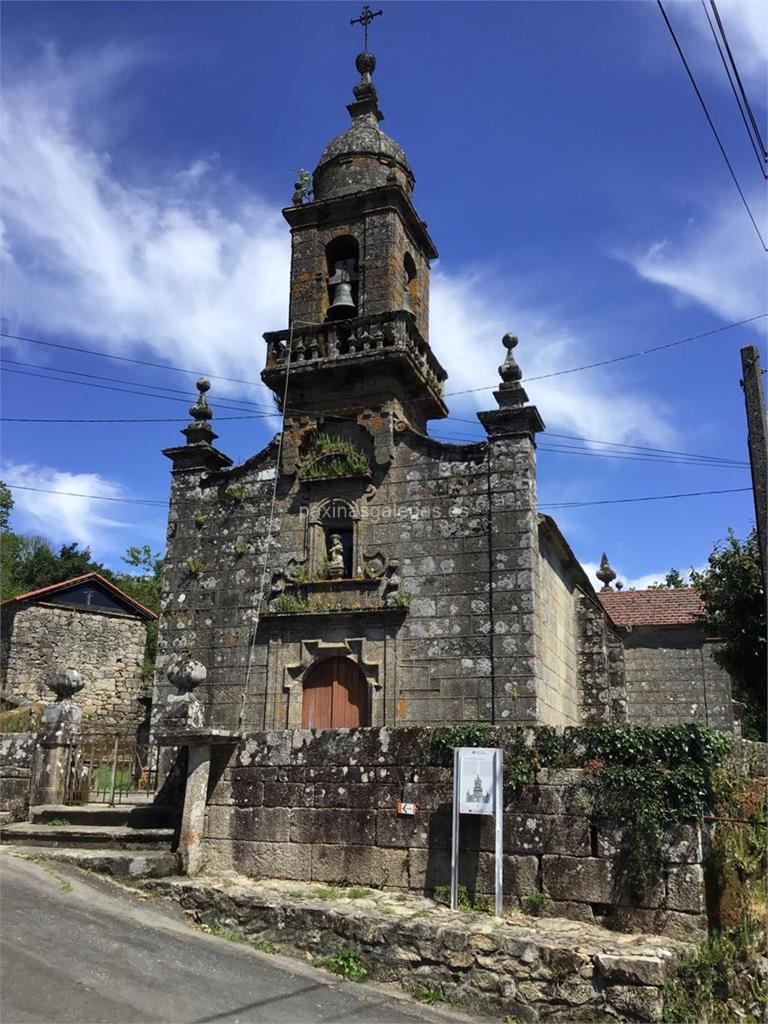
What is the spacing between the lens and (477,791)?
27.2 ft

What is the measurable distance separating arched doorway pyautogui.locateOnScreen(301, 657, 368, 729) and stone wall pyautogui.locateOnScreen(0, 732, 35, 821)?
434 centimetres

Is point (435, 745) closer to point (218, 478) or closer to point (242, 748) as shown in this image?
point (242, 748)

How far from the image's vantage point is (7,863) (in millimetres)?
9586

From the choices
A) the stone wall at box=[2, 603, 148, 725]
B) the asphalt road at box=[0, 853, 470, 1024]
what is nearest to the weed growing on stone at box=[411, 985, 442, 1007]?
the asphalt road at box=[0, 853, 470, 1024]

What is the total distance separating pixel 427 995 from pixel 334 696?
7.34 metres

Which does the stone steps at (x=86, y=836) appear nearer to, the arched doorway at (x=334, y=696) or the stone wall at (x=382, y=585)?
the stone wall at (x=382, y=585)

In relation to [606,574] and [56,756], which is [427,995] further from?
[606,574]

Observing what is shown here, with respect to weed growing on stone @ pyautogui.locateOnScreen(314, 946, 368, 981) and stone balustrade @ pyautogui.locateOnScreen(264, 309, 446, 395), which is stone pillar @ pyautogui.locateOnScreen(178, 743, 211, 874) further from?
stone balustrade @ pyautogui.locateOnScreen(264, 309, 446, 395)

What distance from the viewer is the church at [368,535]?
45.7ft

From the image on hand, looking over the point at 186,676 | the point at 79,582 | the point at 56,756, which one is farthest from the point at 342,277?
the point at 79,582

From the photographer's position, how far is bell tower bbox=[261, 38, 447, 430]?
15.8 meters

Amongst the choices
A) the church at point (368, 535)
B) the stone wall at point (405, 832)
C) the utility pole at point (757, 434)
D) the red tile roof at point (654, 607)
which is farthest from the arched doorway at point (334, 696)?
the red tile roof at point (654, 607)

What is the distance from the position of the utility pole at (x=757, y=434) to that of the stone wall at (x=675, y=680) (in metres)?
12.0

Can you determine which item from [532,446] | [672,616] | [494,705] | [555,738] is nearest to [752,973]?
[555,738]
